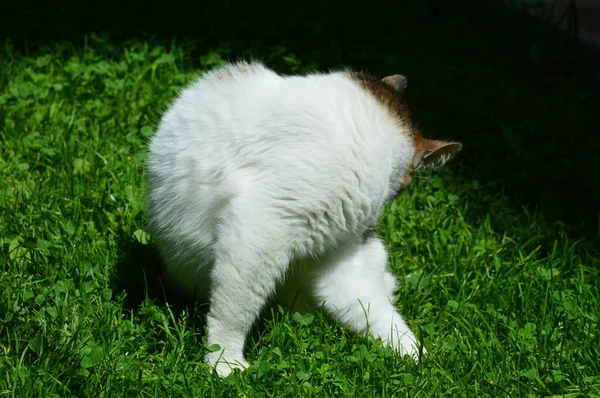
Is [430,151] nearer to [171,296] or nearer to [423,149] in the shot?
[423,149]

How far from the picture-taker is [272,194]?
291cm

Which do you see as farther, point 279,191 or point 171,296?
point 171,296

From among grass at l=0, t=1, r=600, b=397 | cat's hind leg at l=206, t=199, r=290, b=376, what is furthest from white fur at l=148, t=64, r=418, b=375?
grass at l=0, t=1, r=600, b=397

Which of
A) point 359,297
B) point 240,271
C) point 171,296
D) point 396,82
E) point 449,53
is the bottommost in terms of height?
point 449,53

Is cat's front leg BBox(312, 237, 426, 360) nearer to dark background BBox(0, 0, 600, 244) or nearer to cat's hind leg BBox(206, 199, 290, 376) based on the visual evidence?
cat's hind leg BBox(206, 199, 290, 376)

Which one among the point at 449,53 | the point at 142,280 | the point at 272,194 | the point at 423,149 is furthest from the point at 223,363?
the point at 449,53

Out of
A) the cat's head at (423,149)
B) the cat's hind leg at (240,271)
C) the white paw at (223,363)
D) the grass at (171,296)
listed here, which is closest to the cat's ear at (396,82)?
the cat's head at (423,149)

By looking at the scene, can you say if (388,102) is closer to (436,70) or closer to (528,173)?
(528,173)

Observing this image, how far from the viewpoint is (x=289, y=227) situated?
291 cm

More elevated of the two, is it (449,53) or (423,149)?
(423,149)

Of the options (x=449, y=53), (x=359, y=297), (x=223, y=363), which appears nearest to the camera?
(x=223, y=363)

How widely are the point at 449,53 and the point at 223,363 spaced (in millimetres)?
3629

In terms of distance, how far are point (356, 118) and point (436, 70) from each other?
2761 mm

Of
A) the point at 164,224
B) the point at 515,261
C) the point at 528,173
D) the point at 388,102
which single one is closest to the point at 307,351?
the point at 164,224
